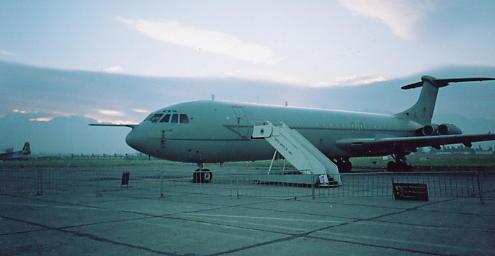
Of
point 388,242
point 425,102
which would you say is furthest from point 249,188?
point 425,102

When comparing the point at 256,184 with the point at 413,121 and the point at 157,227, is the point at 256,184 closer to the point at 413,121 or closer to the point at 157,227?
the point at 157,227

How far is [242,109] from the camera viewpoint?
Answer: 1995cm

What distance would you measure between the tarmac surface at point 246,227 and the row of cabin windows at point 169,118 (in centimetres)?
696

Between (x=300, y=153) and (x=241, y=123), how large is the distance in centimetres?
387

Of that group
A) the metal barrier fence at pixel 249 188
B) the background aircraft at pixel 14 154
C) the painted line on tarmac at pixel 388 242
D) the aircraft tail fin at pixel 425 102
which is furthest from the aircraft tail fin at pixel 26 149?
the painted line on tarmac at pixel 388 242

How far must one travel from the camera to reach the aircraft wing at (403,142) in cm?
2181

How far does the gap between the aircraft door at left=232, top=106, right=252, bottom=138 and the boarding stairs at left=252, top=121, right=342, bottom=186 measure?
686 mm

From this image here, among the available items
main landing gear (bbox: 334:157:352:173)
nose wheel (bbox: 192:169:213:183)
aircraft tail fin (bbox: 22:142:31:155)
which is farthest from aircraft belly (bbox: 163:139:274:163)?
aircraft tail fin (bbox: 22:142:31:155)

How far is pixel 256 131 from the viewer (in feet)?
61.4

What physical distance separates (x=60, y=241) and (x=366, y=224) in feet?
17.3

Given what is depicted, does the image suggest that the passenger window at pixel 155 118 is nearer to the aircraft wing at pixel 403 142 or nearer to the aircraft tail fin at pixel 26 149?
the aircraft wing at pixel 403 142

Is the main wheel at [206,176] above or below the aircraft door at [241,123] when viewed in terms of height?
below

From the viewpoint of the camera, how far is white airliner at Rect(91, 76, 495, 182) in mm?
17281

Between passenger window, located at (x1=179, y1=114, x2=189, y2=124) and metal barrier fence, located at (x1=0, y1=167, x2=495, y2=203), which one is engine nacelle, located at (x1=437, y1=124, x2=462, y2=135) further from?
passenger window, located at (x1=179, y1=114, x2=189, y2=124)
